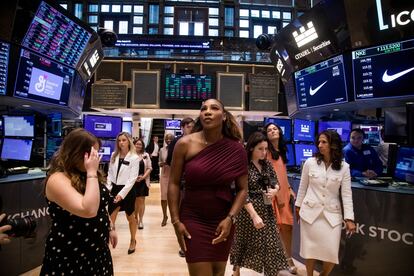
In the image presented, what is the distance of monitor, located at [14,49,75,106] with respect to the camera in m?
4.43

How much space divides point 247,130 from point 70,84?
20.6ft

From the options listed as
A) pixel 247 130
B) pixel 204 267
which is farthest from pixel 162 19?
pixel 204 267

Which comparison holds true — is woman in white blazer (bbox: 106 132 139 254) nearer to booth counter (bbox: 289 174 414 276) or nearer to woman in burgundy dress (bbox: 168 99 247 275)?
woman in burgundy dress (bbox: 168 99 247 275)

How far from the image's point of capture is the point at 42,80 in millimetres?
4797

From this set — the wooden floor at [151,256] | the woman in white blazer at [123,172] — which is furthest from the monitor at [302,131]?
the woman in white blazer at [123,172]

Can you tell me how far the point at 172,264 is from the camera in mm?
3951

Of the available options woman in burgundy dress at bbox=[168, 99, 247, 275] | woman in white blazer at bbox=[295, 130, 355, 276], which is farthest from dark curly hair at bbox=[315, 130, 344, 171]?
woman in burgundy dress at bbox=[168, 99, 247, 275]

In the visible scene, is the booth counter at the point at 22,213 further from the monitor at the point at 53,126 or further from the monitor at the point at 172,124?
the monitor at the point at 172,124

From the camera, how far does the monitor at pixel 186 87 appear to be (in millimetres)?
10000

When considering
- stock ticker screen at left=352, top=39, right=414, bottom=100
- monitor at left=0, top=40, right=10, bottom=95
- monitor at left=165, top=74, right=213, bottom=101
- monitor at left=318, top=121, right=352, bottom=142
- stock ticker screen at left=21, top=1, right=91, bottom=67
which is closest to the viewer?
stock ticker screen at left=352, top=39, right=414, bottom=100

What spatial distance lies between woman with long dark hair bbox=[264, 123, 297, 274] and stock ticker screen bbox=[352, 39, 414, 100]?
1273 mm

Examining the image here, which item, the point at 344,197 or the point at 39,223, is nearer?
the point at 344,197

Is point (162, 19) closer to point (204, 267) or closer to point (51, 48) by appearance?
point (51, 48)

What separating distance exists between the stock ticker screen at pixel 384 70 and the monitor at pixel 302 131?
1.82 m
